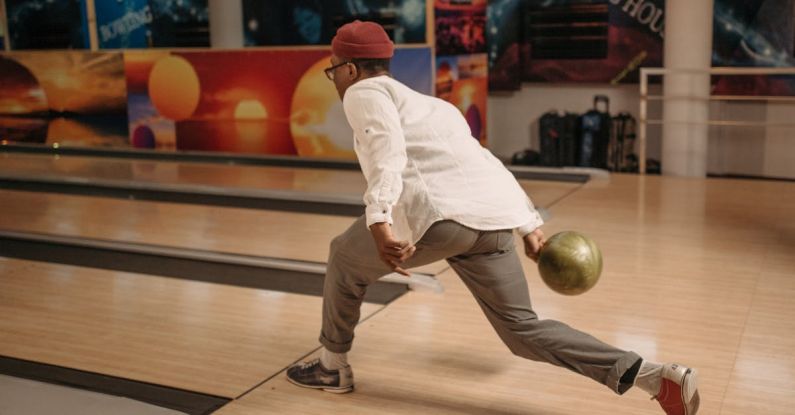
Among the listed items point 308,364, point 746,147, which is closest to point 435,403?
point 308,364

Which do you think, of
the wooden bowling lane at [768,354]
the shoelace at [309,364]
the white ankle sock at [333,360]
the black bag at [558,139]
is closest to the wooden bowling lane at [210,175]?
the black bag at [558,139]

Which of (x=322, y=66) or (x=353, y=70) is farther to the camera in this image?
(x=322, y=66)

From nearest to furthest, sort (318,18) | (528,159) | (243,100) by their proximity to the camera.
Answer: (528,159)
(243,100)
(318,18)

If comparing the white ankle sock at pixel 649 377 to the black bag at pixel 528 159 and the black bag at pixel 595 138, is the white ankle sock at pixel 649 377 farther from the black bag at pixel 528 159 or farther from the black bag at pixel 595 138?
the black bag at pixel 528 159

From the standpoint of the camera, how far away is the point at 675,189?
23.7ft

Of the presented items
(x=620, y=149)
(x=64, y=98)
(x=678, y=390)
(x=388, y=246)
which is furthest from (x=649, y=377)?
(x=64, y=98)

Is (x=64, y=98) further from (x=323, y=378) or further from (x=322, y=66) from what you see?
(x=323, y=378)

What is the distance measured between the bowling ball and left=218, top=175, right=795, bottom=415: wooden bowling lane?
461 mm

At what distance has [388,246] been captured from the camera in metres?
2.56

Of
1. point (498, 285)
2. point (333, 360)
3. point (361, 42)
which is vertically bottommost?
point (333, 360)

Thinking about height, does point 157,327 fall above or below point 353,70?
below

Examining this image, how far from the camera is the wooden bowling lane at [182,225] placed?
5.65 meters

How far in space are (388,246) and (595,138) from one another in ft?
20.6

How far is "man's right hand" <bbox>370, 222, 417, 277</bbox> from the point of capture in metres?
2.56
